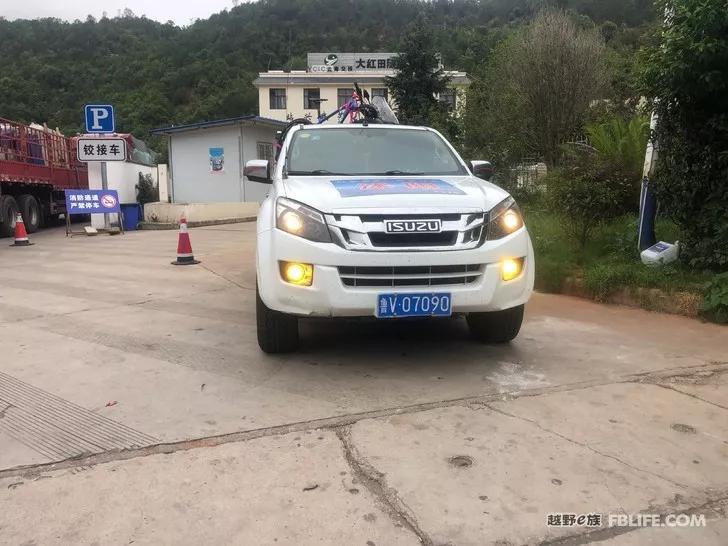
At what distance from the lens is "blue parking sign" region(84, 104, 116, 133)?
12656 millimetres

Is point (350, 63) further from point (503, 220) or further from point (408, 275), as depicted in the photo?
point (408, 275)

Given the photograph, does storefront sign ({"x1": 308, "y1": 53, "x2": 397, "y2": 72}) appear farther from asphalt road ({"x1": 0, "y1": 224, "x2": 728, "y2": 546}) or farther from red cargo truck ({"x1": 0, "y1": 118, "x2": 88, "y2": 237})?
asphalt road ({"x1": 0, "y1": 224, "x2": 728, "y2": 546})

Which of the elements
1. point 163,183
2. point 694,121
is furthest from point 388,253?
point 163,183

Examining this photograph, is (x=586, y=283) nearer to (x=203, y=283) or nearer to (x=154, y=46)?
(x=203, y=283)

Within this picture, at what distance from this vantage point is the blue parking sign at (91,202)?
593 inches

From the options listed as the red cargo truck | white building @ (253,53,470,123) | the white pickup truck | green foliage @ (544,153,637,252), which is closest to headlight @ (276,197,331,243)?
the white pickup truck

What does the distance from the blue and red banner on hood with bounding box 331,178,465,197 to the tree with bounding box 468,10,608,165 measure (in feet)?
33.1

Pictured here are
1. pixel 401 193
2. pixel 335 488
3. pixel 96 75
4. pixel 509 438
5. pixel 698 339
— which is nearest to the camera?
pixel 335 488

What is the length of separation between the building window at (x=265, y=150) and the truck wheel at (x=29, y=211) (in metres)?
7.88

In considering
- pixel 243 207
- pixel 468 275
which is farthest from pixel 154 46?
pixel 468 275

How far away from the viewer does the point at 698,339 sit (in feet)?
15.3

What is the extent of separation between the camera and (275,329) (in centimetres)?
417

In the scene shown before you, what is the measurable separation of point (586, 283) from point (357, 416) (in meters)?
3.79

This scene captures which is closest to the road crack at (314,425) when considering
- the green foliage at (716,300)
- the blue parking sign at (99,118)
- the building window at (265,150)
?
the green foliage at (716,300)
